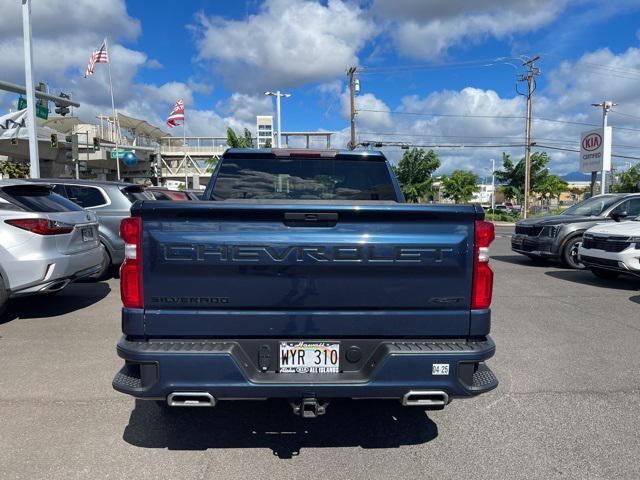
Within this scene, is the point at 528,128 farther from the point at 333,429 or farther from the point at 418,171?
the point at 333,429

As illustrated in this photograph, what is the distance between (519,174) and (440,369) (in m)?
43.2

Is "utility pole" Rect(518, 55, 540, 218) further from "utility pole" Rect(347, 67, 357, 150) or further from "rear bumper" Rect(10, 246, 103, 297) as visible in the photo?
"rear bumper" Rect(10, 246, 103, 297)

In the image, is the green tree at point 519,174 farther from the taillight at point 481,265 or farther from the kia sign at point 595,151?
the taillight at point 481,265

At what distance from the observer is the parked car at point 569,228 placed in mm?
10789

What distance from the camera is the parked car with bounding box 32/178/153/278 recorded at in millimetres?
8539

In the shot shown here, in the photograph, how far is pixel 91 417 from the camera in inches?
145

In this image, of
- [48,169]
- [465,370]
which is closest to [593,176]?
[465,370]

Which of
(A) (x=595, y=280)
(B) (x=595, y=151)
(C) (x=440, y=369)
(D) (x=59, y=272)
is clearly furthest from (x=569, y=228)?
(B) (x=595, y=151)

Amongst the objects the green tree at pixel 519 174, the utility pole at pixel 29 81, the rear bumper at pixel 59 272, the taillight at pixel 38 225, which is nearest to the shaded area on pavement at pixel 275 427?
the rear bumper at pixel 59 272

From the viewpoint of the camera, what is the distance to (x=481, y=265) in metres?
2.83

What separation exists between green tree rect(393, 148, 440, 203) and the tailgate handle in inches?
1701

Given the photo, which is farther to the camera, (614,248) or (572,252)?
(572,252)

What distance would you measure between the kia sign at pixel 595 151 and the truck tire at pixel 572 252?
2062cm

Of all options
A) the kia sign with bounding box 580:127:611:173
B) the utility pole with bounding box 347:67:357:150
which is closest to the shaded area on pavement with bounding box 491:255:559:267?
the kia sign with bounding box 580:127:611:173
